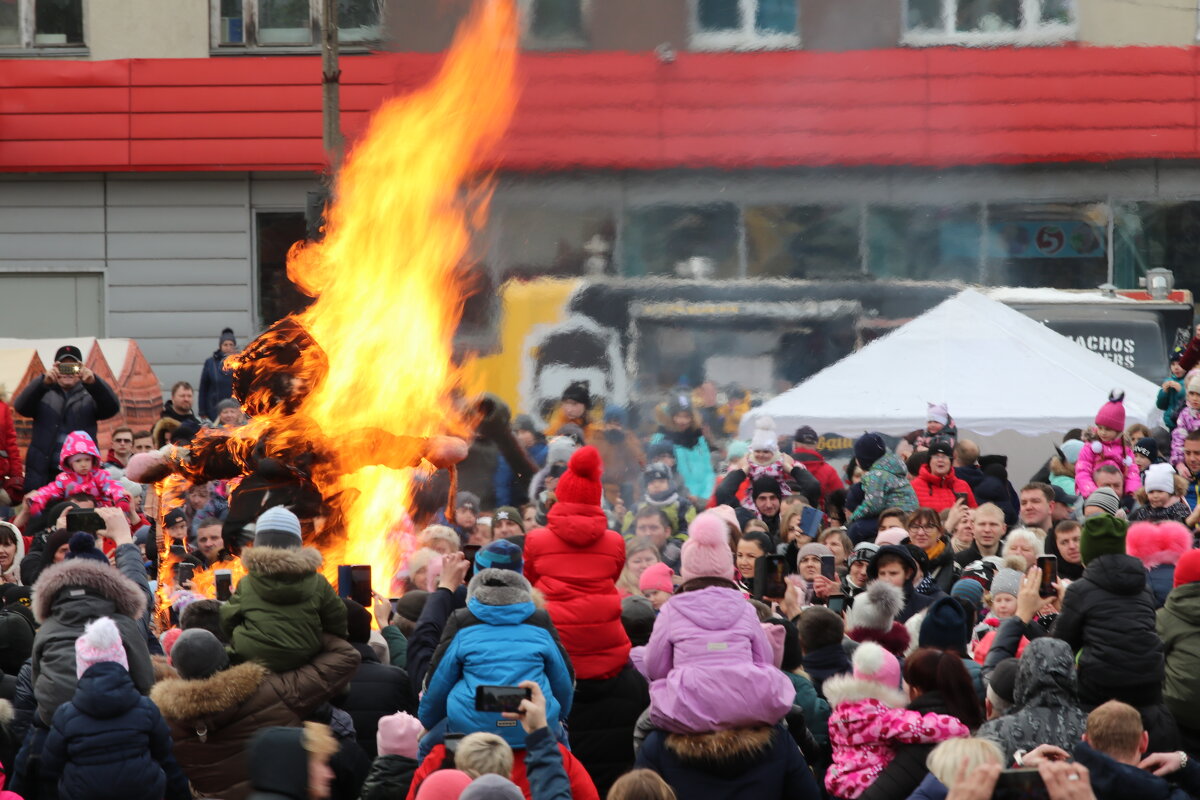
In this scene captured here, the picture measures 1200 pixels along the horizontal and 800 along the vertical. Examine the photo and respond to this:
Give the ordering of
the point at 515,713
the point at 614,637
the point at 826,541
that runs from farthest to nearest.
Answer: the point at 826,541, the point at 614,637, the point at 515,713

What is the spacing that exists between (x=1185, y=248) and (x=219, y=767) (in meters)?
12.5

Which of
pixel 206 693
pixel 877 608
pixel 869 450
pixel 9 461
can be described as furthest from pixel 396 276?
pixel 206 693

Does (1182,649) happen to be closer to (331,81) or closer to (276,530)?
(276,530)

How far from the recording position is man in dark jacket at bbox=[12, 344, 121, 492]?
12.5 metres

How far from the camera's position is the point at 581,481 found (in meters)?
6.85

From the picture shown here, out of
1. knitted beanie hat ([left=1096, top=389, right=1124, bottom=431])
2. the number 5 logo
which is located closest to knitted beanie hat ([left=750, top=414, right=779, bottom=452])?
knitted beanie hat ([left=1096, top=389, right=1124, bottom=431])

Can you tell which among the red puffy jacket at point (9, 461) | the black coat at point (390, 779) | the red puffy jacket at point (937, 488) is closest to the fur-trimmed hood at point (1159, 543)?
the red puffy jacket at point (937, 488)

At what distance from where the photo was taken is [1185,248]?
16.2m

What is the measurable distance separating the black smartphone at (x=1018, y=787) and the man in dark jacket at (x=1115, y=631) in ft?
6.59

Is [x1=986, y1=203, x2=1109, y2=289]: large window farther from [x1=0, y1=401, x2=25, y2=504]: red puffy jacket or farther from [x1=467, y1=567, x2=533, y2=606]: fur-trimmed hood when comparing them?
[x1=467, y1=567, x2=533, y2=606]: fur-trimmed hood

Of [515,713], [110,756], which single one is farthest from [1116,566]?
[110,756]

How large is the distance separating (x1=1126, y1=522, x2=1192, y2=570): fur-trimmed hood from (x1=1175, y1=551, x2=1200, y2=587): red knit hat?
1118 millimetres

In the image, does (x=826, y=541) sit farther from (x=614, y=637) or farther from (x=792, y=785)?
(x=792, y=785)

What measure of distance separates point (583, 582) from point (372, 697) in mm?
892
